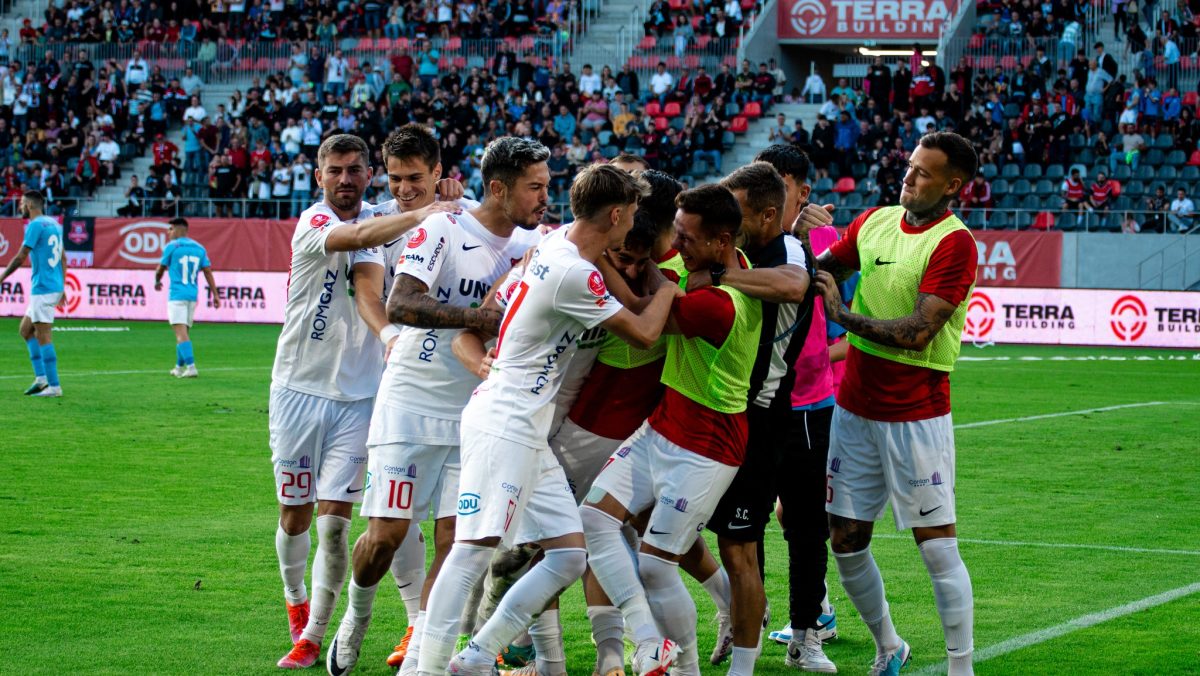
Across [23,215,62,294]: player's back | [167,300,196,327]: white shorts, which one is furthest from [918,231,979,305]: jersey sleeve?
[167,300,196,327]: white shorts

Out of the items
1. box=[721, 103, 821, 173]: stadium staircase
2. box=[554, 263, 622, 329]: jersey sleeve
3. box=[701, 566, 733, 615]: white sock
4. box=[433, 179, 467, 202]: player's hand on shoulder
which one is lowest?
box=[701, 566, 733, 615]: white sock

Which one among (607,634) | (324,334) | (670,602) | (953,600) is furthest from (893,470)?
(324,334)

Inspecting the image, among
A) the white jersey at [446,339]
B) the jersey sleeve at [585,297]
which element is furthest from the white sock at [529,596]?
the jersey sleeve at [585,297]

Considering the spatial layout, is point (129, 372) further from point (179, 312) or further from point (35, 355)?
point (35, 355)

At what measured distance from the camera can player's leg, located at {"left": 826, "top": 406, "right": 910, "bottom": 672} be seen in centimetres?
639

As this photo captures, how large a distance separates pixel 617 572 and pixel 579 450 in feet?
1.98

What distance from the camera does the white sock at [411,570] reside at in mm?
6773

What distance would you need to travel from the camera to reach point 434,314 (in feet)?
19.4

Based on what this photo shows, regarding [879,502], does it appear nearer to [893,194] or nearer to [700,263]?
[700,263]

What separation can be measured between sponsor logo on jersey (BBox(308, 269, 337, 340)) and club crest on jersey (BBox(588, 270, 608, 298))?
1.95m

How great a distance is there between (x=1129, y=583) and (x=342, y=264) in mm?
4825

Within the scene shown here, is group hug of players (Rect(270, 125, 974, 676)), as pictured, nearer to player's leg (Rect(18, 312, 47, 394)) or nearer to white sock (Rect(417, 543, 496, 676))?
white sock (Rect(417, 543, 496, 676))

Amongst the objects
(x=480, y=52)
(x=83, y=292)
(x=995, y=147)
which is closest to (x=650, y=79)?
(x=480, y=52)

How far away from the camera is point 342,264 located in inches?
276
